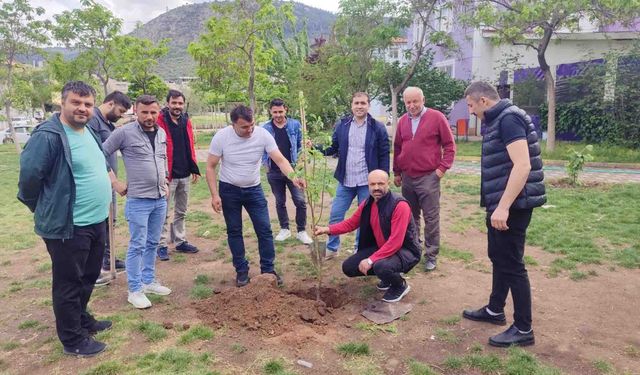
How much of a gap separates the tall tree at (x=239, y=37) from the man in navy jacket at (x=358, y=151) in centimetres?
653

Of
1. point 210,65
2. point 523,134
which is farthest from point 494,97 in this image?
point 210,65

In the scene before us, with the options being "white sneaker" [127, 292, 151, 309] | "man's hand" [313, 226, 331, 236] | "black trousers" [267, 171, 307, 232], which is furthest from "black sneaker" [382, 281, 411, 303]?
"black trousers" [267, 171, 307, 232]

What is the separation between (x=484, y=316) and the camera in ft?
13.2

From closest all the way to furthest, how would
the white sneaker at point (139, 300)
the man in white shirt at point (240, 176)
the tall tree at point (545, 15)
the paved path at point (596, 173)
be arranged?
1. the white sneaker at point (139, 300)
2. the man in white shirt at point (240, 176)
3. the paved path at point (596, 173)
4. the tall tree at point (545, 15)

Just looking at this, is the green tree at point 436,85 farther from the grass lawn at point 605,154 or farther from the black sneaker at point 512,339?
the black sneaker at point 512,339

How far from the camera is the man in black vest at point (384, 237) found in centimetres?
423

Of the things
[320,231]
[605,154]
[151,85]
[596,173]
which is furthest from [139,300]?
[151,85]

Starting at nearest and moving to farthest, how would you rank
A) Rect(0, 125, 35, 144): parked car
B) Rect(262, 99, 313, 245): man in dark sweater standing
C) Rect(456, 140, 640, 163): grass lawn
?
Rect(262, 99, 313, 245): man in dark sweater standing < Rect(456, 140, 640, 163): grass lawn < Rect(0, 125, 35, 144): parked car

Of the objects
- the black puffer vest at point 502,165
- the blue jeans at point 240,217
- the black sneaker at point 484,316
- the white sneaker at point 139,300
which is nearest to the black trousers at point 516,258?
the black puffer vest at point 502,165

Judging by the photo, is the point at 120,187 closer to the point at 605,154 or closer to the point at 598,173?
the point at 598,173

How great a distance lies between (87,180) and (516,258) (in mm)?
3174

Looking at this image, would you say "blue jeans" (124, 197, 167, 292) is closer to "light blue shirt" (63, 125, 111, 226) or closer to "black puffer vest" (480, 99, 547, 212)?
"light blue shirt" (63, 125, 111, 226)

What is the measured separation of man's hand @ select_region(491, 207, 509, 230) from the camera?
133 inches

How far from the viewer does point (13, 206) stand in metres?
9.52
